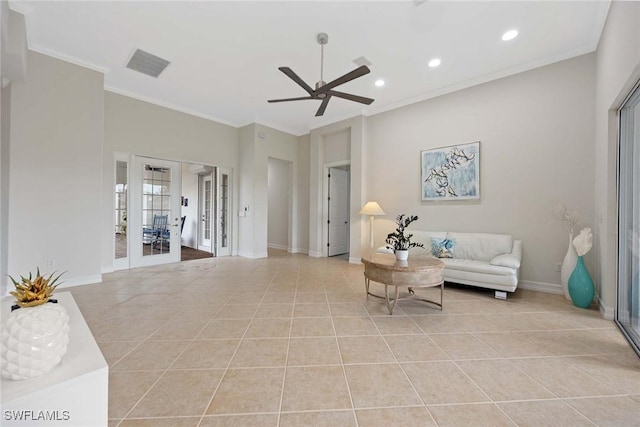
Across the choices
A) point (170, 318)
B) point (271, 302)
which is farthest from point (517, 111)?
point (170, 318)

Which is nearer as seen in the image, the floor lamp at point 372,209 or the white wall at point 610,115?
the white wall at point 610,115

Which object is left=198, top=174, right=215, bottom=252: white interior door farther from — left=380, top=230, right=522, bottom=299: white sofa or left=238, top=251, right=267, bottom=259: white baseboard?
left=380, top=230, right=522, bottom=299: white sofa

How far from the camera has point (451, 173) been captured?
4.61 m

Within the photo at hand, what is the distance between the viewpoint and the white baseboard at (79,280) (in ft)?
12.1

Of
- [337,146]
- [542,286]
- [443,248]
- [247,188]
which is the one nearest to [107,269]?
[247,188]

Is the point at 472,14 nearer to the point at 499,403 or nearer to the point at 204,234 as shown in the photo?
the point at 499,403

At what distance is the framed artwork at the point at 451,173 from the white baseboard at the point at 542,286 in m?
1.48

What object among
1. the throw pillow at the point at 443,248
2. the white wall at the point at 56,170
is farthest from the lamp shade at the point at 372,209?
the white wall at the point at 56,170

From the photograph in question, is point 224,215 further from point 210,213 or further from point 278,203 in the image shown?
point 278,203

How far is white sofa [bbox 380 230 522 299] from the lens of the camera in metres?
3.44

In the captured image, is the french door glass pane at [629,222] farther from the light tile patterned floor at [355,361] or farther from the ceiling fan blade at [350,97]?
the ceiling fan blade at [350,97]

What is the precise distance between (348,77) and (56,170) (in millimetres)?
4219

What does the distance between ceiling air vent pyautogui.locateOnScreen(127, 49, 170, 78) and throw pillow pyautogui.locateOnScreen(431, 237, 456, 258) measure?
17.2ft

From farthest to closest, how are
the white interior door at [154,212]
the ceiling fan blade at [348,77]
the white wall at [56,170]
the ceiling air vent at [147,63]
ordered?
the white interior door at [154,212], the ceiling air vent at [147,63], the white wall at [56,170], the ceiling fan blade at [348,77]
